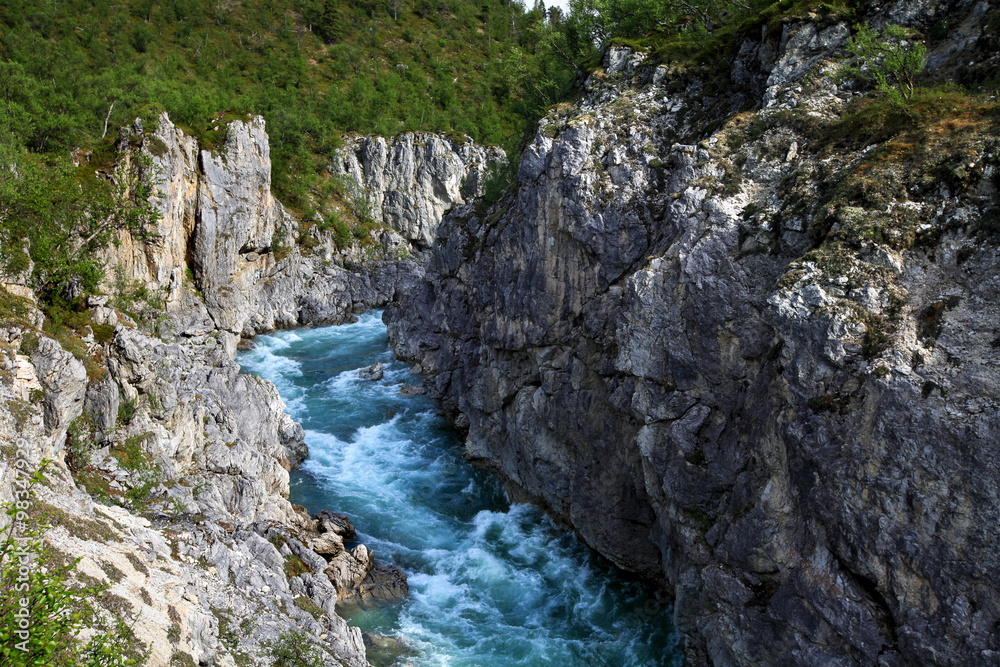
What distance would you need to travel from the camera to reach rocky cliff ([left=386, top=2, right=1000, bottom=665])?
11672mm

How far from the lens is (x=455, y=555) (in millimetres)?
22219

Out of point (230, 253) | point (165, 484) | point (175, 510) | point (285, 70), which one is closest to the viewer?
point (175, 510)

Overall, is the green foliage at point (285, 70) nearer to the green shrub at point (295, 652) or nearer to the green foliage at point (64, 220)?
the green foliage at point (64, 220)

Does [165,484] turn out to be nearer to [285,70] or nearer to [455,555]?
[455,555]

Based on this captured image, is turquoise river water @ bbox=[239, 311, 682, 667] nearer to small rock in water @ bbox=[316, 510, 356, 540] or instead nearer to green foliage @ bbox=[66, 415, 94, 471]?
small rock in water @ bbox=[316, 510, 356, 540]

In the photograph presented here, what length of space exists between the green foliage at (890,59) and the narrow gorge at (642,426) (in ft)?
1.79

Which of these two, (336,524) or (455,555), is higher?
(336,524)

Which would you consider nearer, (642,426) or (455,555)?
(642,426)

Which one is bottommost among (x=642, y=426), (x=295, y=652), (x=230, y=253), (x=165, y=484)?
(x=295, y=652)

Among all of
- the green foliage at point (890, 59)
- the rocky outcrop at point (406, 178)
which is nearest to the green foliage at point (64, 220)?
the green foliage at point (890, 59)

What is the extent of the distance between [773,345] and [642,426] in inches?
219

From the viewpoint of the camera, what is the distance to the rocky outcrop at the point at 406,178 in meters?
72.1

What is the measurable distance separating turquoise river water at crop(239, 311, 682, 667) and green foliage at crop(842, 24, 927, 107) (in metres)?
17.5

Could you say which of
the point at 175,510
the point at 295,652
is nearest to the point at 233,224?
the point at 175,510
